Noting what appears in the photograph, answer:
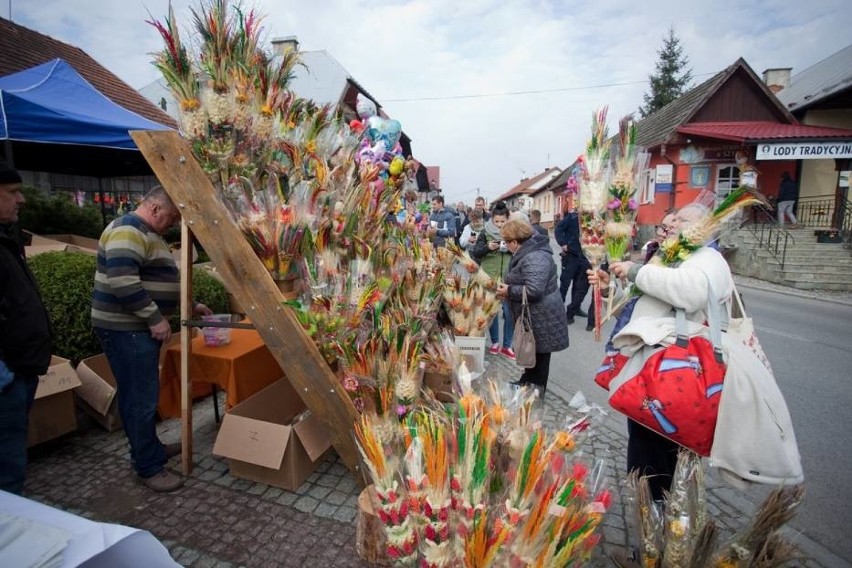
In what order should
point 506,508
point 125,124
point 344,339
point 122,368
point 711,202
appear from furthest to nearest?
point 125,124, point 122,368, point 344,339, point 711,202, point 506,508

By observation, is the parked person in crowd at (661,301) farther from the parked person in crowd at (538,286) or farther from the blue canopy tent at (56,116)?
the blue canopy tent at (56,116)

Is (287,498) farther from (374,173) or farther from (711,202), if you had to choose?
(711,202)

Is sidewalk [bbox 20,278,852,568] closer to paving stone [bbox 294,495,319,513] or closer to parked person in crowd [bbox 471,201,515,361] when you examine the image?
paving stone [bbox 294,495,319,513]

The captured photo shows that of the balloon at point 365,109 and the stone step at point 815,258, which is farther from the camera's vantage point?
the stone step at point 815,258

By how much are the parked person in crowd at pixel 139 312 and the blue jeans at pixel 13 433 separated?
474 millimetres

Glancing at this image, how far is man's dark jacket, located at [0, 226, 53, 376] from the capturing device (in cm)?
209

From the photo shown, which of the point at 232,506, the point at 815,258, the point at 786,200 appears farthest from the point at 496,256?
the point at 786,200

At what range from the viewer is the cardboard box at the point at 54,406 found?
3018mm

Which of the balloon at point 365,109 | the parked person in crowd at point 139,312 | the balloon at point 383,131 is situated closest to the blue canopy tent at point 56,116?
the balloon at point 365,109

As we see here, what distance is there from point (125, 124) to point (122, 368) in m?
4.01

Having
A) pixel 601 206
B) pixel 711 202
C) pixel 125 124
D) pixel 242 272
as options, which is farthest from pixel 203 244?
pixel 125 124

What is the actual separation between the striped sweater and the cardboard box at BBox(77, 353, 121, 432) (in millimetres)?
1080

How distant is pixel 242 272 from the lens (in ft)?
7.37

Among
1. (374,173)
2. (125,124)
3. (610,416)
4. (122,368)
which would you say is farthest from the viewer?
(125,124)
